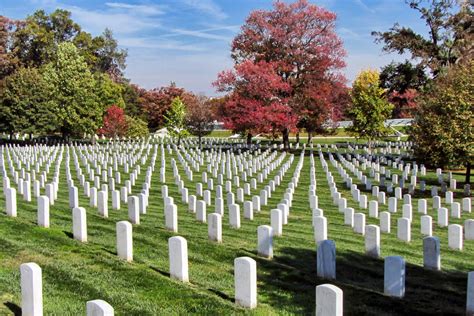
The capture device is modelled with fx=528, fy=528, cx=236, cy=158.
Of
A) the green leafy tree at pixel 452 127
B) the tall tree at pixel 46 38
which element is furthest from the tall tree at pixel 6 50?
the green leafy tree at pixel 452 127

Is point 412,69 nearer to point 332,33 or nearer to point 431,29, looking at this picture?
point 431,29

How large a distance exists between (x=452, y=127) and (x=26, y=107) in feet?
145

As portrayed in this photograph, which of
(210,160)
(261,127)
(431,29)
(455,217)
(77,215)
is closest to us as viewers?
(77,215)

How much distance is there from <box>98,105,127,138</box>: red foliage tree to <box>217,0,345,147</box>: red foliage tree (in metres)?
17.3

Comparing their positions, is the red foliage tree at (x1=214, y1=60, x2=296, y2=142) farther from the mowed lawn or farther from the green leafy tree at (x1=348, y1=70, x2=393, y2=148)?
the mowed lawn

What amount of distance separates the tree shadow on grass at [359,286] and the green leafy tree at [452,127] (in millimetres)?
12103

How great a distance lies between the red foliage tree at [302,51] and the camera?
41719 mm

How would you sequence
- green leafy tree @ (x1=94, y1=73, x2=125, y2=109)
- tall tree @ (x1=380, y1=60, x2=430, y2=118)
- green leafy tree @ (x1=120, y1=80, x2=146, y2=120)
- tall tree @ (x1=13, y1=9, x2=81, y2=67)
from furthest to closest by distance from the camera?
green leafy tree @ (x1=120, y1=80, x2=146, y2=120)
tall tree @ (x1=13, y1=9, x2=81, y2=67)
green leafy tree @ (x1=94, y1=73, x2=125, y2=109)
tall tree @ (x1=380, y1=60, x2=430, y2=118)

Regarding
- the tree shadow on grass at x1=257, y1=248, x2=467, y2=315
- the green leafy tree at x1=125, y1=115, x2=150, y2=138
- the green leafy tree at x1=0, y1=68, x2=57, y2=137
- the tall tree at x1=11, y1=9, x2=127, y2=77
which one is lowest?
the tree shadow on grass at x1=257, y1=248, x2=467, y2=315

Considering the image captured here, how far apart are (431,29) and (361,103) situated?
9008mm

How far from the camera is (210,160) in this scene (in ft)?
105

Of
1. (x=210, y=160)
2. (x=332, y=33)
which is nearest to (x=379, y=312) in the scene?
(x=210, y=160)

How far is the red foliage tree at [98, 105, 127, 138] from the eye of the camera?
54781mm

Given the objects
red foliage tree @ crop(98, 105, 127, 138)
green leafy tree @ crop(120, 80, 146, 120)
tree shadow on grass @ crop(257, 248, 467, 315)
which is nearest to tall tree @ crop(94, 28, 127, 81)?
green leafy tree @ crop(120, 80, 146, 120)
